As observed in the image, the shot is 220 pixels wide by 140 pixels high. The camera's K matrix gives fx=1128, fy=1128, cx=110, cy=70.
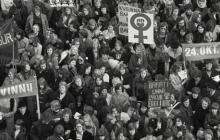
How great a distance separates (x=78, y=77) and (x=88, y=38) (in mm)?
1607

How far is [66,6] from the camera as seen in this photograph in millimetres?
26016

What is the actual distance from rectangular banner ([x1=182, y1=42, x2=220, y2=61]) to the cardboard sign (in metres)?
0.95

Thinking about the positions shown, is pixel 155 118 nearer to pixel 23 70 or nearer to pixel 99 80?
pixel 99 80

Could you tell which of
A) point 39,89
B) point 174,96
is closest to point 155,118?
point 174,96

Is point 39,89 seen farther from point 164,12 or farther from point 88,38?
point 164,12

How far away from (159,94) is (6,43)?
3450mm

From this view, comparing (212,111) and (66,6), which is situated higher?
(66,6)

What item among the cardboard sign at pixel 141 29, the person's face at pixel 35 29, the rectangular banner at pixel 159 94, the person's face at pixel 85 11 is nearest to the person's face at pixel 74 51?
the person's face at pixel 35 29

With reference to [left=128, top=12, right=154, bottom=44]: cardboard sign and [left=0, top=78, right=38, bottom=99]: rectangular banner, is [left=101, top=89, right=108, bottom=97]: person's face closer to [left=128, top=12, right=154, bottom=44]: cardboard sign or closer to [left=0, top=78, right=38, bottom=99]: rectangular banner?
[left=128, top=12, right=154, bottom=44]: cardboard sign

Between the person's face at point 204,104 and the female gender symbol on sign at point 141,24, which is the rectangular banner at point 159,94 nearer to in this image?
the person's face at point 204,104

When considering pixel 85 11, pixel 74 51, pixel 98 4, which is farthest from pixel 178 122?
pixel 98 4

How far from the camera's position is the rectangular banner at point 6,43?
24141 mm

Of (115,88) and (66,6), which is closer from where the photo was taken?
(115,88)

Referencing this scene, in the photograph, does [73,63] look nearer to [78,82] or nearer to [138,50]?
[78,82]
